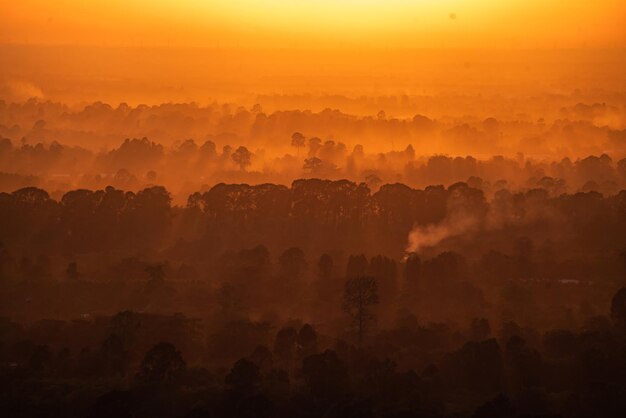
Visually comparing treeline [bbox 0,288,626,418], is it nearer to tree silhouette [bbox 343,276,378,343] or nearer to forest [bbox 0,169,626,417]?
forest [bbox 0,169,626,417]

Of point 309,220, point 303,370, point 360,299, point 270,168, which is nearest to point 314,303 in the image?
point 360,299

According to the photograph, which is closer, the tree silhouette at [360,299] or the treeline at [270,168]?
the tree silhouette at [360,299]

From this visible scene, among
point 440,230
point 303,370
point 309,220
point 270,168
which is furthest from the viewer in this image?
point 270,168

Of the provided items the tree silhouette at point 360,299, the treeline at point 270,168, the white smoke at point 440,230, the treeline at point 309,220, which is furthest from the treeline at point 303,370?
the treeline at point 270,168

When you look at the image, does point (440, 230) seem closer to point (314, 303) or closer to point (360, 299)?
point (314, 303)

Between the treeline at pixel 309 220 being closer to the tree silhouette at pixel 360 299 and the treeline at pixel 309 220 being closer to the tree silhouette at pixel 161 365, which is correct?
the tree silhouette at pixel 360 299

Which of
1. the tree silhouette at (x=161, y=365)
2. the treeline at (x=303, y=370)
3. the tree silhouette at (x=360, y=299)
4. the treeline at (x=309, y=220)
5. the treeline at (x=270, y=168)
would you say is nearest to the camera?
the treeline at (x=303, y=370)

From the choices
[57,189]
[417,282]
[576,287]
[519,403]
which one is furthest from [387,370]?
[57,189]

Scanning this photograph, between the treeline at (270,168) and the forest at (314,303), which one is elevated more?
the treeline at (270,168)

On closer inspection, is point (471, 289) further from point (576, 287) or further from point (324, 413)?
point (324, 413)
